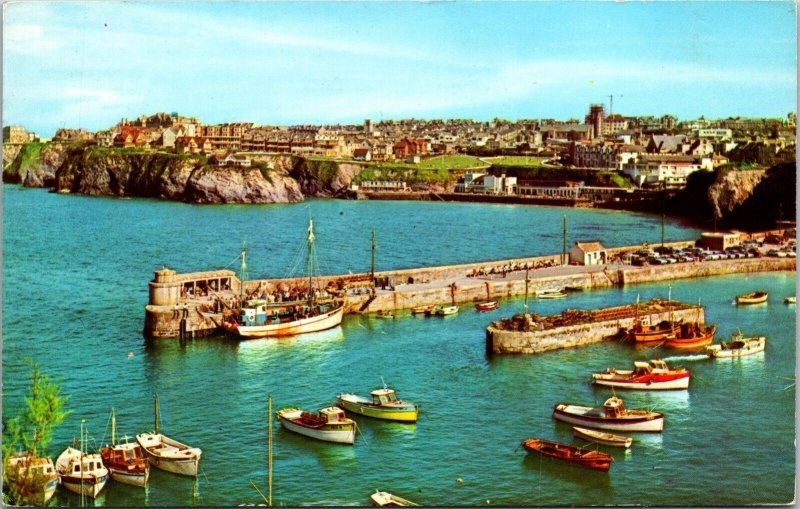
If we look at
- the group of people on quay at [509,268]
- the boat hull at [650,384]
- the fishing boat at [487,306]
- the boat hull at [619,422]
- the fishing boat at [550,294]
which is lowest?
the boat hull at [619,422]

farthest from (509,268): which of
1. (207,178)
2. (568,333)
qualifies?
(207,178)

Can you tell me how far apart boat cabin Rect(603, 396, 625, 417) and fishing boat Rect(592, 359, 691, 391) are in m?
1.23

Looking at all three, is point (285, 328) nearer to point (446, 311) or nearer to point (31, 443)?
point (446, 311)

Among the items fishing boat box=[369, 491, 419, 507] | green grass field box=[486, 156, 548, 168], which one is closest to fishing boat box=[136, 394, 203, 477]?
fishing boat box=[369, 491, 419, 507]

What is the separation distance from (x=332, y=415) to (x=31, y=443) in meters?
2.99

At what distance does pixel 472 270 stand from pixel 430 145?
116 feet

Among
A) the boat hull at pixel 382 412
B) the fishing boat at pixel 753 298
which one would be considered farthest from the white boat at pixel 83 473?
the fishing boat at pixel 753 298

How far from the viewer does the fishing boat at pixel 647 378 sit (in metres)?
11.7

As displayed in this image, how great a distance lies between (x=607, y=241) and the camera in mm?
26391

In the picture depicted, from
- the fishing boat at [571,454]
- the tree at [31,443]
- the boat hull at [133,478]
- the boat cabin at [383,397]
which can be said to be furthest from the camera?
the boat cabin at [383,397]

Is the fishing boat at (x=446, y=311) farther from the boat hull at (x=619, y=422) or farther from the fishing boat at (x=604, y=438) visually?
the fishing boat at (x=604, y=438)

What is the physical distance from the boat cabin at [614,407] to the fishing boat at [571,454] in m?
0.82

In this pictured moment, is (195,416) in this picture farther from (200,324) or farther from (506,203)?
(506,203)

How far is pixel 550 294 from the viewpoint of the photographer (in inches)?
701
